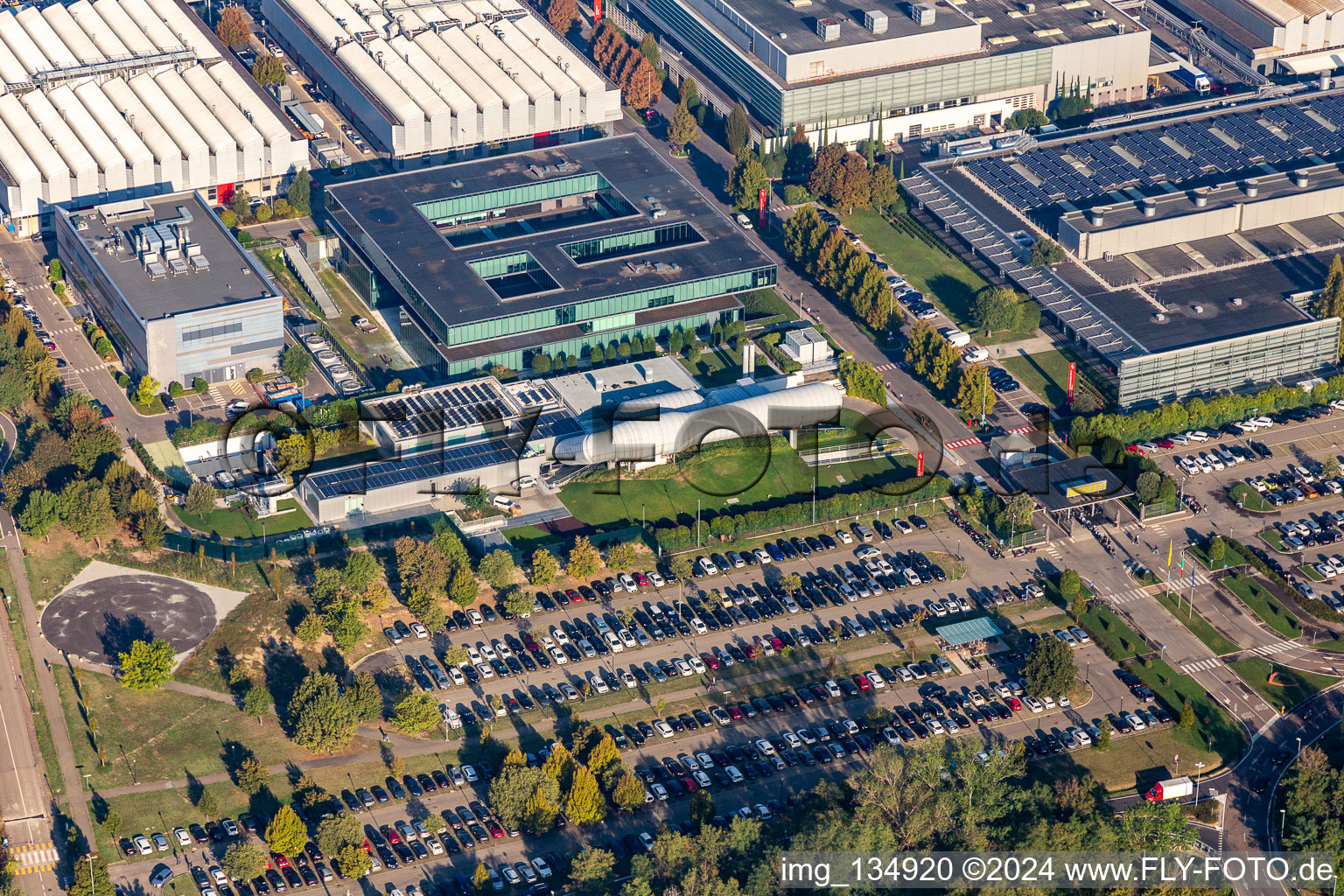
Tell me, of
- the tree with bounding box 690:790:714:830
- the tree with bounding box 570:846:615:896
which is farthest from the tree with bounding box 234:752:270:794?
the tree with bounding box 690:790:714:830

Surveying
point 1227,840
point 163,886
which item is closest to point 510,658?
point 163,886

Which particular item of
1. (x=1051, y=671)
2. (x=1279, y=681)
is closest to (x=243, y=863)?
(x=1051, y=671)

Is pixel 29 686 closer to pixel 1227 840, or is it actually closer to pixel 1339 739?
pixel 1227 840

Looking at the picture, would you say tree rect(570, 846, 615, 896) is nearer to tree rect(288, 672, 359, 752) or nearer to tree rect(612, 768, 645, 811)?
tree rect(612, 768, 645, 811)

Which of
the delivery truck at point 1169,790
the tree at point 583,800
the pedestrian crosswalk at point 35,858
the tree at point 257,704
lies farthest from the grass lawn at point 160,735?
the delivery truck at point 1169,790

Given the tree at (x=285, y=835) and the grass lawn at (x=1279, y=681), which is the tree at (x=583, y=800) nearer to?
the tree at (x=285, y=835)
